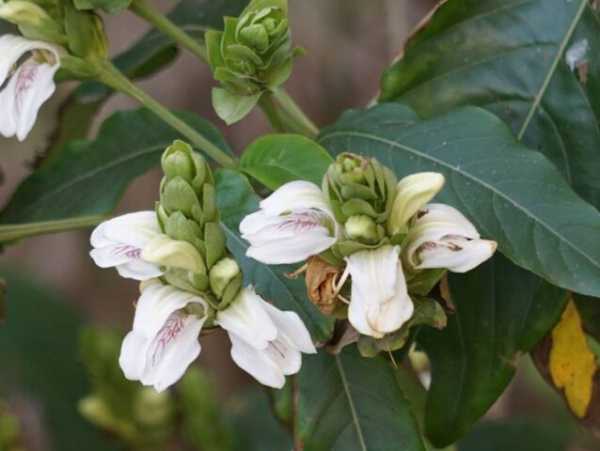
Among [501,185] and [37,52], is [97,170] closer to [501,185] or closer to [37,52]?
[37,52]

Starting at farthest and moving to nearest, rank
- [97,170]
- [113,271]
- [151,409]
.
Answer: [113,271]
[151,409]
[97,170]

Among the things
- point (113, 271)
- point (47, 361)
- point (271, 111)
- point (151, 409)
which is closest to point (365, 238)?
point (271, 111)

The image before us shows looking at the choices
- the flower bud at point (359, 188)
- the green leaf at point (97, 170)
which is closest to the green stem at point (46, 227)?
the green leaf at point (97, 170)

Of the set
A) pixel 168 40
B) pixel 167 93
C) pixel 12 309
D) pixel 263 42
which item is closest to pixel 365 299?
pixel 263 42

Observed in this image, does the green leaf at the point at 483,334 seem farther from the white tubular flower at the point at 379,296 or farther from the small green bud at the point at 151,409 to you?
the small green bud at the point at 151,409

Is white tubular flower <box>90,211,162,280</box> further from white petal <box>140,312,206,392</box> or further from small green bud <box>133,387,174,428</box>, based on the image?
small green bud <box>133,387,174,428</box>

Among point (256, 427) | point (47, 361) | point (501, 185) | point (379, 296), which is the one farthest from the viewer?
point (47, 361)
